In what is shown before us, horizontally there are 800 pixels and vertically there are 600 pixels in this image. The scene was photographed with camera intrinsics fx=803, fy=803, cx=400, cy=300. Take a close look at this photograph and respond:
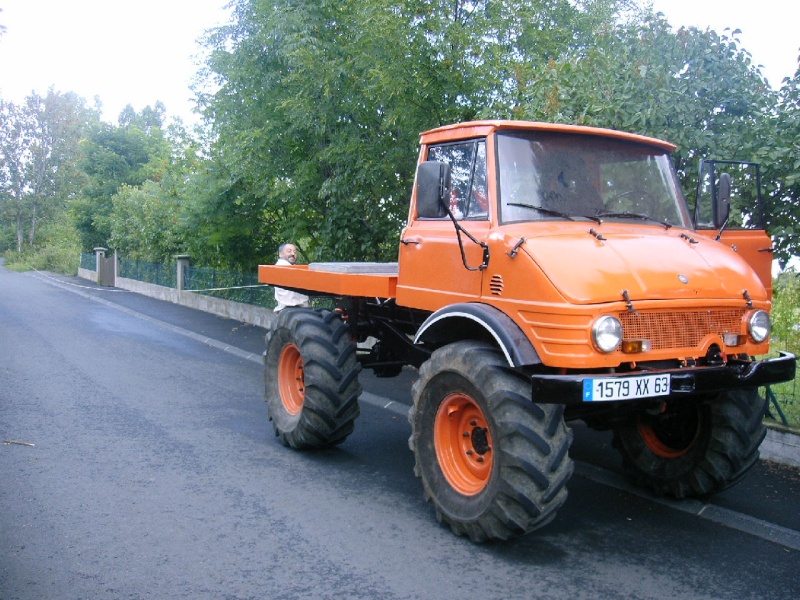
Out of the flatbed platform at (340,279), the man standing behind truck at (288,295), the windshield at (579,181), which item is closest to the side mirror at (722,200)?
the windshield at (579,181)

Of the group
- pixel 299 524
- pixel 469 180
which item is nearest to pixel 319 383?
pixel 299 524

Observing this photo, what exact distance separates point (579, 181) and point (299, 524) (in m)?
3.00

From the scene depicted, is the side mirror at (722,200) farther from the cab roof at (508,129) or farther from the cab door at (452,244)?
the cab door at (452,244)

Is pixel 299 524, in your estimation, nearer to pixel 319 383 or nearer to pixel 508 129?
pixel 319 383

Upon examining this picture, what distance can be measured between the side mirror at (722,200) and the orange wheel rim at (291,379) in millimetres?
3790

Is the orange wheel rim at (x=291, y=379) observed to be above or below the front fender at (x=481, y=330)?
below

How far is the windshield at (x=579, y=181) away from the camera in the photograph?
5344mm

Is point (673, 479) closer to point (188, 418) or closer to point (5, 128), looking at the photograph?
point (188, 418)

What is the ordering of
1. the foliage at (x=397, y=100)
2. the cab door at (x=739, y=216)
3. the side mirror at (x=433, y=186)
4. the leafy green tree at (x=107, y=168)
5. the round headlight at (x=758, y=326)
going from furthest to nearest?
the leafy green tree at (x=107, y=168) → the foliage at (x=397, y=100) → the cab door at (x=739, y=216) → the side mirror at (x=433, y=186) → the round headlight at (x=758, y=326)

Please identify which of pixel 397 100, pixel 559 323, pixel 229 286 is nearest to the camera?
pixel 559 323

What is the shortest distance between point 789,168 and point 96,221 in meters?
37.2

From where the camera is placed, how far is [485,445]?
516cm

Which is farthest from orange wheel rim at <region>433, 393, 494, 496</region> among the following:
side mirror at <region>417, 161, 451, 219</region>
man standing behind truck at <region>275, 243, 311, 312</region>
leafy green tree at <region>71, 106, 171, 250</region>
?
leafy green tree at <region>71, 106, 171, 250</region>

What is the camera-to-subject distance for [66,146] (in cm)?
7738
